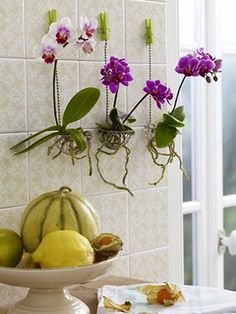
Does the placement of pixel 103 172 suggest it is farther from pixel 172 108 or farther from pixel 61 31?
pixel 61 31

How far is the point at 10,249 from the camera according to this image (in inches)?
49.8

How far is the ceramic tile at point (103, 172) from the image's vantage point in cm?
162

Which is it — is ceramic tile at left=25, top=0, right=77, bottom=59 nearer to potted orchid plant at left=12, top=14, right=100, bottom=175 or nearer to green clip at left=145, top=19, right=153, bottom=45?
potted orchid plant at left=12, top=14, right=100, bottom=175

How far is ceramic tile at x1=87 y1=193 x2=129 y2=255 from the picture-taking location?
165 cm

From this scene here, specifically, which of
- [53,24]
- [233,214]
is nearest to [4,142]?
[53,24]

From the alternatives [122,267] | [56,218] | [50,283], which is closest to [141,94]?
[122,267]

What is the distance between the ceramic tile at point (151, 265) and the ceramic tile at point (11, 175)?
14.8 inches

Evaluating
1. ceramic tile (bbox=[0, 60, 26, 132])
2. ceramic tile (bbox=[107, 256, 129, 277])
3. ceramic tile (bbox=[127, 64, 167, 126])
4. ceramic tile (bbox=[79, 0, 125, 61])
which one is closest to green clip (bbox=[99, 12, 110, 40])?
ceramic tile (bbox=[79, 0, 125, 61])

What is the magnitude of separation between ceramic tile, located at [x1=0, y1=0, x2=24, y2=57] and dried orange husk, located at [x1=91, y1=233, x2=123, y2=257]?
45 centimetres

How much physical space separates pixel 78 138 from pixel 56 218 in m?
0.25

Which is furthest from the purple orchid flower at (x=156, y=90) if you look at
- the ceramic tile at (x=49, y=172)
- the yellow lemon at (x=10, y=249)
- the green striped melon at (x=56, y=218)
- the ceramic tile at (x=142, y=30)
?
the yellow lemon at (x=10, y=249)

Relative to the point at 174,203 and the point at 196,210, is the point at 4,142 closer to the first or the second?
the point at 174,203

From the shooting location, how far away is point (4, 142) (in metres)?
1.47

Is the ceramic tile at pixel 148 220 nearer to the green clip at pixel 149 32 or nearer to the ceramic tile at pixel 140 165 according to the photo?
the ceramic tile at pixel 140 165
